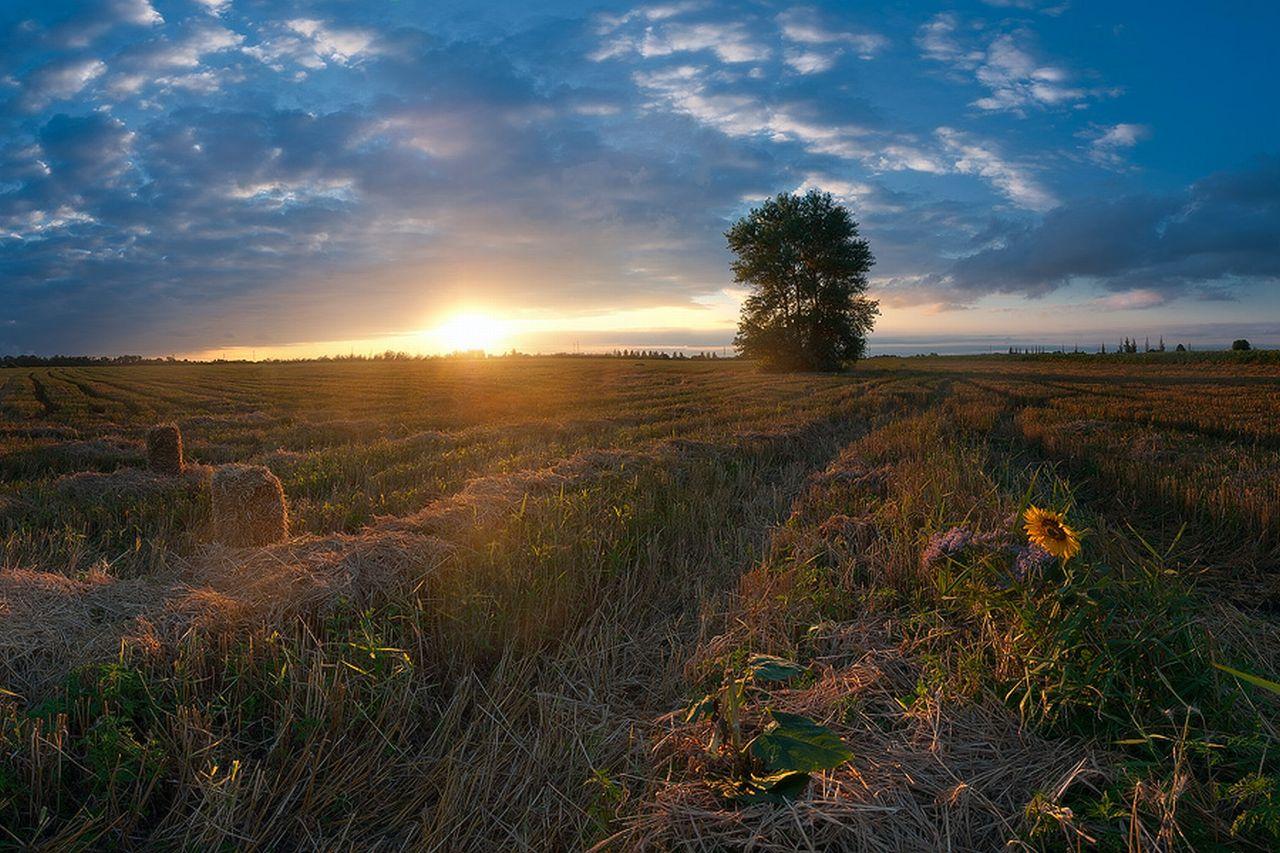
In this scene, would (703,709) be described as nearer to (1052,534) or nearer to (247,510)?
(1052,534)

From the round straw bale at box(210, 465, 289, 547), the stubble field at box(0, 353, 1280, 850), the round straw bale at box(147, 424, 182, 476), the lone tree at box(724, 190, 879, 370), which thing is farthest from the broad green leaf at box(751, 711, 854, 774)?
the lone tree at box(724, 190, 879, 370)

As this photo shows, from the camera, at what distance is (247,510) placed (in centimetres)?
662

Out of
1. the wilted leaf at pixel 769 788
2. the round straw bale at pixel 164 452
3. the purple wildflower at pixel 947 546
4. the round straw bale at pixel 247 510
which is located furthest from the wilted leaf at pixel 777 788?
the round straw bale at pixel 164 452

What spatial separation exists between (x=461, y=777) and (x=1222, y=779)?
3.32 meters

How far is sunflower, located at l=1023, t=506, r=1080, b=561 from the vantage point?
3.37 m

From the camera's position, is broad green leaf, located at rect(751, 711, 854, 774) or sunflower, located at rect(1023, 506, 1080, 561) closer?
broad green leaf, located at rect(751, 711, 854, 774)

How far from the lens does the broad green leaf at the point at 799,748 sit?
8.54 ft

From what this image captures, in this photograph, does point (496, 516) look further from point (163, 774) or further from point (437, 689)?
point (163, 774)

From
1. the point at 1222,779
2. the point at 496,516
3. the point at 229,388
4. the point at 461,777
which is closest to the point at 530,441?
the point at 496,516

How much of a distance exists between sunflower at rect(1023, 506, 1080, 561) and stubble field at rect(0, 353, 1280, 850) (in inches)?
7.5

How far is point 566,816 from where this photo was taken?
2936mm

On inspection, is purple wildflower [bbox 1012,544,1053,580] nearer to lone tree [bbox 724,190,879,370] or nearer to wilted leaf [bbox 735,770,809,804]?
wilted leaf [bbox 735,770,809,804]

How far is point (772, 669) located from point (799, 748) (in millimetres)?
638

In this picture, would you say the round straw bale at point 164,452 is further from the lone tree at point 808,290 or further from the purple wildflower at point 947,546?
the lone tree at point 808,290
